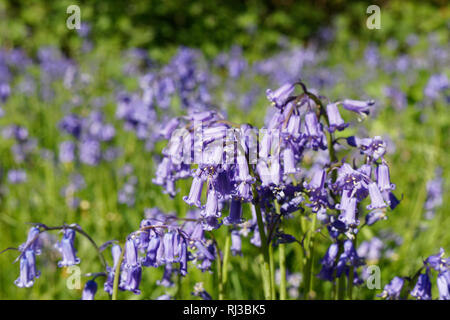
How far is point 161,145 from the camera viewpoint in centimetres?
517

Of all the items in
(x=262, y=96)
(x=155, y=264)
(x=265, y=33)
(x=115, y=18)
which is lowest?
(x=155, y=264)

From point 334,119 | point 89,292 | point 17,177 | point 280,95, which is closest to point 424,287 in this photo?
point 334,119

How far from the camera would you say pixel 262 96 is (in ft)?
24.5

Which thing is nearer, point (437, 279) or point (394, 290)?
point (437, 279)

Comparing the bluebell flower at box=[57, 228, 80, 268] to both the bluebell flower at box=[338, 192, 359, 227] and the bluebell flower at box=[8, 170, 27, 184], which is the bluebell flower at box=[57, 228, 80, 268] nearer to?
the bluebell flower at box=[338, 192, 359, 227]

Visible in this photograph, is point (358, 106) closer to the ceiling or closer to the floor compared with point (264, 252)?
closer to the ceiling

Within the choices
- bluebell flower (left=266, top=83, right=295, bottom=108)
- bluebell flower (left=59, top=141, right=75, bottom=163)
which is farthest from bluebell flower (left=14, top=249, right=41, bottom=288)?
bluebell flower (left=59, top=141, right=75, bottom=163)

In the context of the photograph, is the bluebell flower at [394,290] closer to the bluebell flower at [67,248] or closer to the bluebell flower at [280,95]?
the bluebell flower at [280,95]

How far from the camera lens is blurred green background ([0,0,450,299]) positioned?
11.6 ft

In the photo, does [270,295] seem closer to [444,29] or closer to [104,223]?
[104,223]

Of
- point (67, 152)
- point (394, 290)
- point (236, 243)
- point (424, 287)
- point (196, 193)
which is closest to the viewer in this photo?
point (196, 193)

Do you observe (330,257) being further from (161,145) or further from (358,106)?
(161,145)

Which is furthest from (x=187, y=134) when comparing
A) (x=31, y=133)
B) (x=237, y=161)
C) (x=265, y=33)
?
(x=265, y=33)
